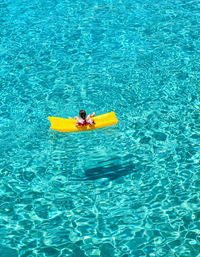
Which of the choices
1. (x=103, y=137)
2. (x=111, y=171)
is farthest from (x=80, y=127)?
(x=111, y=171)

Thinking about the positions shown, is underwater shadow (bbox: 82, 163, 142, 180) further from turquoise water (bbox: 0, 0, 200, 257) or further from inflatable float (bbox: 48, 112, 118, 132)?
inflatable float (bbox: 48, 112, 118, 132)

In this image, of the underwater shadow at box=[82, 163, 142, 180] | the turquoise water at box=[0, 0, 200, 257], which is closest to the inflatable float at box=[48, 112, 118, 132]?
the turquoise water at box=[0, 0, 200, 257]

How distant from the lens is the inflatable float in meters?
8.05

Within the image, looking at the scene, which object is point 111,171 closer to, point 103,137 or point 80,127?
point 103,137

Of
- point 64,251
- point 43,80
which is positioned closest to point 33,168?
point 64,251

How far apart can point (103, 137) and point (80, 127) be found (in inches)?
20.4

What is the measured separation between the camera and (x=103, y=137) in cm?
814

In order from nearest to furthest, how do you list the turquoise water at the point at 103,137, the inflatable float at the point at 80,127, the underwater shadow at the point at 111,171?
the turquoise water at the point at 103,137, the underwater shadow at the point at 111,171, the inflatable float at the point at 80,127

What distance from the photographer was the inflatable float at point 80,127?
317 inches

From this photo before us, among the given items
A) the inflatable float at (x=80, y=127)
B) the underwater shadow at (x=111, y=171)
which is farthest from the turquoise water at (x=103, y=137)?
the inflatable float at (x=80, y=127)

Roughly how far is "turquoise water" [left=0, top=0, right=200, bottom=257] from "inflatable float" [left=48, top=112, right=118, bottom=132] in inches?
8.1

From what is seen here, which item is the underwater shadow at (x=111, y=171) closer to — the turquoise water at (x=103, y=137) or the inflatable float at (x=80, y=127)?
the turquoise water at (x=103, y=137)

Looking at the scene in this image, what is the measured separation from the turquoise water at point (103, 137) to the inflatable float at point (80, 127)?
21 centimetres

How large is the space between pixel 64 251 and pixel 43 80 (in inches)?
215
